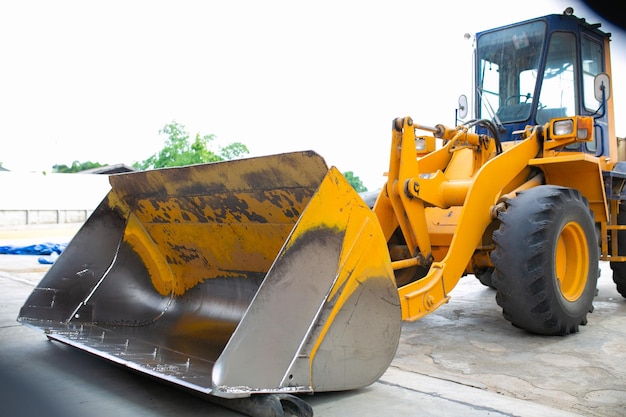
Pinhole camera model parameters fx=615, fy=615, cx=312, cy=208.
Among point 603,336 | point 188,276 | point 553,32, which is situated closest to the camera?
point 188,276

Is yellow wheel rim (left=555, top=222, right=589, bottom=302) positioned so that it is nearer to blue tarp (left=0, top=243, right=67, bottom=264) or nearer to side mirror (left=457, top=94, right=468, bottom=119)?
side mirror (left=457, top=94, right=468, bottom=119)

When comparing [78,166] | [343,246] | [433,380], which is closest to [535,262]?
[433,380]

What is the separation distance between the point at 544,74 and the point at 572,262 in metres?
1.98

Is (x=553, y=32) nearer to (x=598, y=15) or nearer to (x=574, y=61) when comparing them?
(x=574, y=61)

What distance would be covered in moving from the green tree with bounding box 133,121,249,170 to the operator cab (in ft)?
99.3

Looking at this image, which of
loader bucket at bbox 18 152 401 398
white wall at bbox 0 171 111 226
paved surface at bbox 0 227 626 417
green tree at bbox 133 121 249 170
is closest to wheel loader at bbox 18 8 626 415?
loader bucket at bbox 18 152 401 398

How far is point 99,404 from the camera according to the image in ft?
10.3

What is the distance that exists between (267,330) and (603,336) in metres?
3.42

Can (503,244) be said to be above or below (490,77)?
below

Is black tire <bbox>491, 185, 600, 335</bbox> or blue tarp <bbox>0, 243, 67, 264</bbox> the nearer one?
black tire <bbox>491, 185, 600, 335</bbox>

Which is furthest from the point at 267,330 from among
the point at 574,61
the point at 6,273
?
the point at 6,273

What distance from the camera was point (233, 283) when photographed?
4.09 m

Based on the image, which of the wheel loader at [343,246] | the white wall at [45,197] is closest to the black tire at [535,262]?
the wheel loader at [343,246]

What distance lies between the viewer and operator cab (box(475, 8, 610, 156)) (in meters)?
6.08
